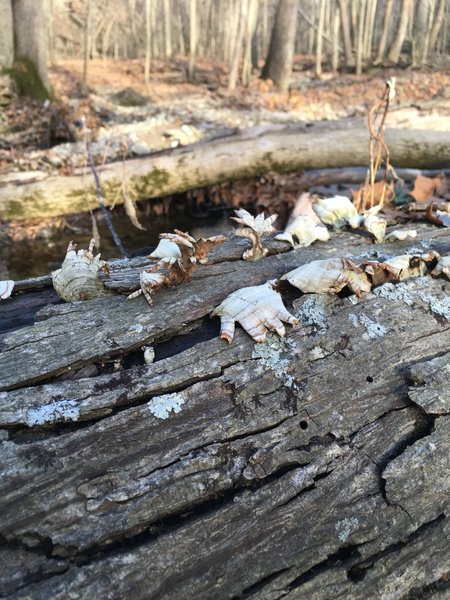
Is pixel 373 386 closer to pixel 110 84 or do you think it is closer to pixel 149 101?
pixel 149 101

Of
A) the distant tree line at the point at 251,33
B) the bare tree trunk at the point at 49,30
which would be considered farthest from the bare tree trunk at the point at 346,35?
the bare tree trunk at the point at 49,30

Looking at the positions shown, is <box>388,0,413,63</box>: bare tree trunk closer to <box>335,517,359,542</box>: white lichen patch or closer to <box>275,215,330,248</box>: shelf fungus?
<box>275,215,330,248</box>: shelf fungus

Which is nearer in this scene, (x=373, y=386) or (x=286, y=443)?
(x=286, y=443)

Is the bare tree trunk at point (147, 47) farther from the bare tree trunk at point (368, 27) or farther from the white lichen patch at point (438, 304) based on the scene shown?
the white lichen patch at point (438, 304)

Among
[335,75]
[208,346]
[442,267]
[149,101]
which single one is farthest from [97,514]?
[335,75]

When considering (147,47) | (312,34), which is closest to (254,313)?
(147,47)

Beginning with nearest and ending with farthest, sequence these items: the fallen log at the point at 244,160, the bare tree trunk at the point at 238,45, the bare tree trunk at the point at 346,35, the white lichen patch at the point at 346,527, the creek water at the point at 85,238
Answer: the white lichen patch at the point at 346,527
the creek water at the point at 85,238
the fallen log at the point at 244,160
the bare tree trunk at the point at 238,45
the bare tree trunk at the point at 346,35

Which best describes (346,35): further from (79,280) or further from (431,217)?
(79,280)
